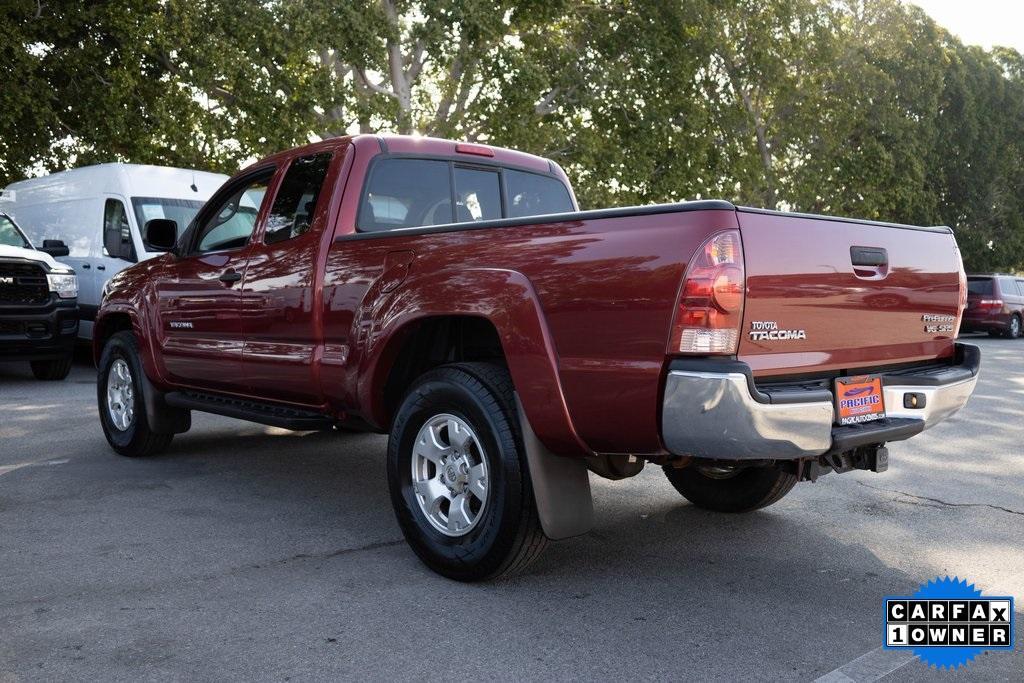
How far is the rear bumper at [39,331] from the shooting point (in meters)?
10.8

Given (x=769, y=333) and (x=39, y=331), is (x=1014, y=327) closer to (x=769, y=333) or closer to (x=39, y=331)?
(x=39, y=331)

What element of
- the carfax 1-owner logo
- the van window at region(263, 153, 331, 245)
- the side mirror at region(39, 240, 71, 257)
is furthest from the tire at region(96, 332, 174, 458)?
the side mirror at region(39, 240, 71, 257)

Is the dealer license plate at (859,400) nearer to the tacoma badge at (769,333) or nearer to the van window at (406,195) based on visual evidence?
the tacoma badge at (769,333)

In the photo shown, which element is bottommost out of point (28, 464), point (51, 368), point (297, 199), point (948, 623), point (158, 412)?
point (948, 623)

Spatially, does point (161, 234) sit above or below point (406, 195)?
below

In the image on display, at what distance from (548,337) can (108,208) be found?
34.4 feet

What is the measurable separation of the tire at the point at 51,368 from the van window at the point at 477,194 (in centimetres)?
784

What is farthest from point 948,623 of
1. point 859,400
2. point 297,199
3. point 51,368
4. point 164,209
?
point 164,209

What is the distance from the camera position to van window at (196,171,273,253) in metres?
5.86

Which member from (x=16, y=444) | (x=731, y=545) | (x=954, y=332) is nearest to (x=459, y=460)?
(x=731, y=545)

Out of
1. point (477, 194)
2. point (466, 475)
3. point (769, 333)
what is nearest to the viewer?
point (769, 333)

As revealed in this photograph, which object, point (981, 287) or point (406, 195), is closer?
point (406, 195)

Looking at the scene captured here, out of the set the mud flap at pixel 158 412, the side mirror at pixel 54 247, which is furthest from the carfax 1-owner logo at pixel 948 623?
the side mirror at pixel 54 247

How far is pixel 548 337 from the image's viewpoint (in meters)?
3.80
